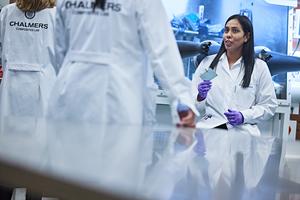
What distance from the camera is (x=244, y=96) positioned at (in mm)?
2645

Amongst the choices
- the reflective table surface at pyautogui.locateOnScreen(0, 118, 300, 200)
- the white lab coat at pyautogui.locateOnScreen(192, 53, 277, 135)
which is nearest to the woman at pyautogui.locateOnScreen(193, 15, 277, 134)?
the white lab coat at pyautogui.locateOnScreen(192, 53, 277, 135)

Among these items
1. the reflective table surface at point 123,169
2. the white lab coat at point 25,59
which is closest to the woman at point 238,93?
the white lab coat at point 25,59

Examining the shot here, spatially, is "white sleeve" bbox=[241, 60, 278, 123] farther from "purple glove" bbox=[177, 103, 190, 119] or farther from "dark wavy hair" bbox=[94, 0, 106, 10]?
"dark wavy hair" bbox=[94, 0, 106, 10]

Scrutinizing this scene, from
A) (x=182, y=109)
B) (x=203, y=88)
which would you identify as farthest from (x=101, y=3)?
(x=203, y=88)

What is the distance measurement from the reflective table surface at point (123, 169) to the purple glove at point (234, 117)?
1.71 meters

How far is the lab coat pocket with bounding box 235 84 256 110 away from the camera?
264 cm

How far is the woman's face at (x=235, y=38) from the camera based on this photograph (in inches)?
110

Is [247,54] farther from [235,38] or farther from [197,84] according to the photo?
[197,84]

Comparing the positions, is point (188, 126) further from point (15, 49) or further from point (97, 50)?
point (15, 49)

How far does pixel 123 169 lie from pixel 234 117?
83.5 inches

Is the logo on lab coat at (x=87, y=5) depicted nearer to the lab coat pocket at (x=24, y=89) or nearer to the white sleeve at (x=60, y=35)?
the white sleeve at (x=60, y=35)

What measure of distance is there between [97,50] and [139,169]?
115 cm

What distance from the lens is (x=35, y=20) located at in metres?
2.34

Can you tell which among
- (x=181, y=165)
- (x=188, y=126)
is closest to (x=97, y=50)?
(x=188, y=126)
